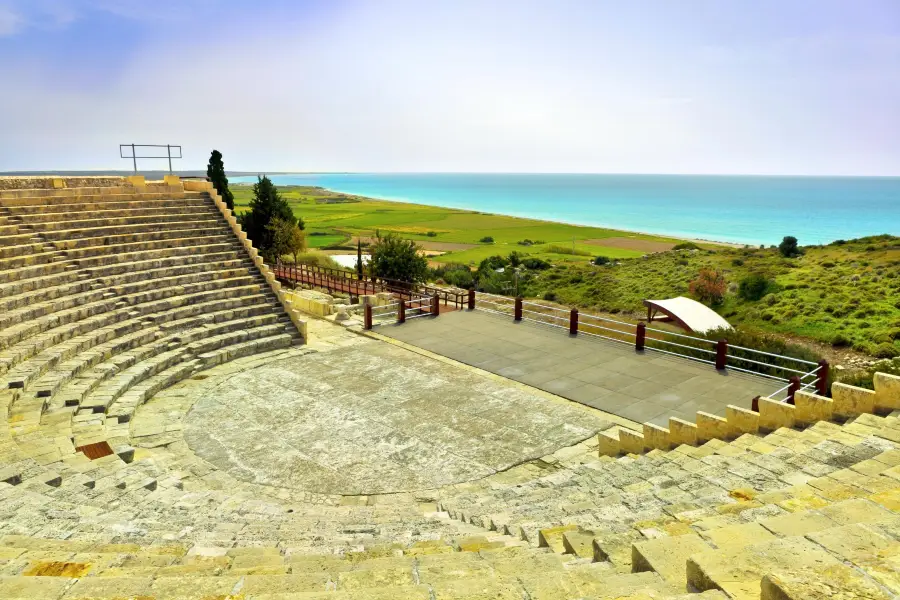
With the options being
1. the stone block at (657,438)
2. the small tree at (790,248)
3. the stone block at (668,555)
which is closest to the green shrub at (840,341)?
the stone block at (657,438)

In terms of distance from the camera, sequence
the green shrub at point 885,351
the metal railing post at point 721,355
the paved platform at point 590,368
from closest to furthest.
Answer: the paved platform at point 590,368 → the metal railing post at point 721,355 → the green shrub at point 885,351

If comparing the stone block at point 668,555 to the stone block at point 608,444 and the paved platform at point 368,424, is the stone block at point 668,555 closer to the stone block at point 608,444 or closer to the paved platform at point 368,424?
the paved platform at point 368,424

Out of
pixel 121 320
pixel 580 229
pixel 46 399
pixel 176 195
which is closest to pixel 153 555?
pixel 46 399

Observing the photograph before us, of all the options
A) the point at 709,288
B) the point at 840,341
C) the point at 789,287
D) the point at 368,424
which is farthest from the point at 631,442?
the point at 789,287

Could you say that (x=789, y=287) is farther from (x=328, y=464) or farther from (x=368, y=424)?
(x=328, y=464)

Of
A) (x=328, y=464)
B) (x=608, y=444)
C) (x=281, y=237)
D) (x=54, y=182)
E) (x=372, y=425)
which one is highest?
(x=54, y=182)

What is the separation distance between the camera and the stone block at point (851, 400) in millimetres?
8484

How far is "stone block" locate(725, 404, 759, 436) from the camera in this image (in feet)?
30.9

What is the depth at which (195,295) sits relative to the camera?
17062 millimetres

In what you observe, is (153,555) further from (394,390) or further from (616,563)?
(394,390)

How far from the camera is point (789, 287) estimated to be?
40.7 metres

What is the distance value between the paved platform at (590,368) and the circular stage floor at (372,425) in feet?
2.74

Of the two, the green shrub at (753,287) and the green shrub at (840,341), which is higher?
the green shrub at (753,287)

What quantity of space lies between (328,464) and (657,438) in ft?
18.8
